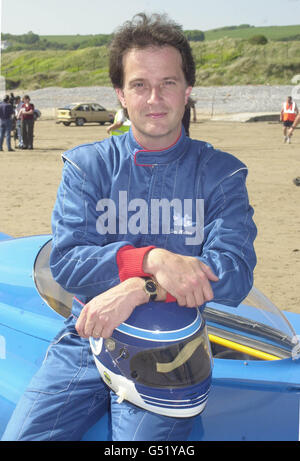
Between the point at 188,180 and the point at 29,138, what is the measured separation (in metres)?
17.1

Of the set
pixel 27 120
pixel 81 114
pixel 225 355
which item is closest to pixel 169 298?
pixel 225 355

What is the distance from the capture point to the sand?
6188mm

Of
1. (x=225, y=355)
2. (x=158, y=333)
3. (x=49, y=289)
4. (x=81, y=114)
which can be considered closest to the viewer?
(x=158, y=333)

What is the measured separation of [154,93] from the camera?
197cm

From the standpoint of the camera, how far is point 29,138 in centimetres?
1825

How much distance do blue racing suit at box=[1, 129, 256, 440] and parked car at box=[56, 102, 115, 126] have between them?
29314 millimetres

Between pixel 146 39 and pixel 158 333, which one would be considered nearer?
pixel 158 333

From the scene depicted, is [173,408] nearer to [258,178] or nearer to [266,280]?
[266,280]

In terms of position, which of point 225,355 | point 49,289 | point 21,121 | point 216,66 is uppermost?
point 216,66

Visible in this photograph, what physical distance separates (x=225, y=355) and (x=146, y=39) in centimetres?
130

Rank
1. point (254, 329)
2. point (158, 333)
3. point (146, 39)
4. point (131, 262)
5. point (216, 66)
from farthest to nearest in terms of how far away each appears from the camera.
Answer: point (216, 66) < point (254, 329) < point (146, 39) < point (131, 262) < point (158, 333)

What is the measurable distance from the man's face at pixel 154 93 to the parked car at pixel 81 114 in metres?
29.2

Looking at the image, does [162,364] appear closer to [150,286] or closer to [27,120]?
[150,286]

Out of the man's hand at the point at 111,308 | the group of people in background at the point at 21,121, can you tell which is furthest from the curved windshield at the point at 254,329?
the group of people in background at the point at 21,121
